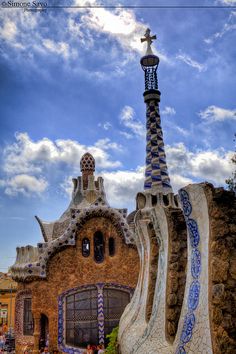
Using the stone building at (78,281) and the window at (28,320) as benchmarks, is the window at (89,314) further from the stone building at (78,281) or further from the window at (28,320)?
the window at (28,320)

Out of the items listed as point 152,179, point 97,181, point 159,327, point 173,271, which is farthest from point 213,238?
point 97,181

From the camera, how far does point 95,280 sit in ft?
45.9

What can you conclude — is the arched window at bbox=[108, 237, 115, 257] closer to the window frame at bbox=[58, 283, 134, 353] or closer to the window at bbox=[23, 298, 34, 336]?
the window frame at bbox=[58, 283, 134, 353]

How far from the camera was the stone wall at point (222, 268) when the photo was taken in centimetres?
442

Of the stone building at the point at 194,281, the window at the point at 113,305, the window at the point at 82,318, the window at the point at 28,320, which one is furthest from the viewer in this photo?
the window at the point at 28,320

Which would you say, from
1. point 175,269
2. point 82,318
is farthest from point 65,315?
point 175,269

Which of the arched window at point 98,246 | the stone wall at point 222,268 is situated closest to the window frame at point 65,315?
the arched window at point 98,246

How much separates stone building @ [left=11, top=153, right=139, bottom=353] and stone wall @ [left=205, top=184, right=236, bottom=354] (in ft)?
31.2

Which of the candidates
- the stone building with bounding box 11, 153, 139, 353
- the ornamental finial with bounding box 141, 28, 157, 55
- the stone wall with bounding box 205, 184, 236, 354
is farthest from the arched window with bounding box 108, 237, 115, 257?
the stone wall with bounding box 205, 184, 236, 354

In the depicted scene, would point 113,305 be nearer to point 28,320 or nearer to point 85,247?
point 85,247

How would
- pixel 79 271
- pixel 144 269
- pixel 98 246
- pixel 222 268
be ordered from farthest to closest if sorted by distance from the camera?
pixel 98 246 < pixel 79 271 < pixel 144 269 < pixel 222 268

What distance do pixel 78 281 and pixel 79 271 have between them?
0.32 meters

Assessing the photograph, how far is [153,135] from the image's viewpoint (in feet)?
49.4

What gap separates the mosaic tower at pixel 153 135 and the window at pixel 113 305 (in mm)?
3617
